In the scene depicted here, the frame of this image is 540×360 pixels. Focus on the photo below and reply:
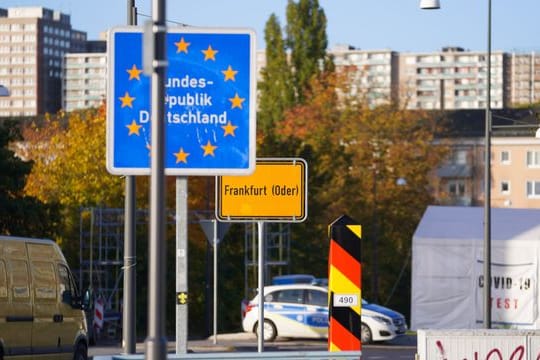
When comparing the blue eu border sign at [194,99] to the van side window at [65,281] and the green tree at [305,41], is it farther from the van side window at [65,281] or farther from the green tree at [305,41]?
the green tree at [305,41]

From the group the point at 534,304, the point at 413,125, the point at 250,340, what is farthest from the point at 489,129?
the point at 413,125

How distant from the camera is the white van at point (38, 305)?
59.5ft

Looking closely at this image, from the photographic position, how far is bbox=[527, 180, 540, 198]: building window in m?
124

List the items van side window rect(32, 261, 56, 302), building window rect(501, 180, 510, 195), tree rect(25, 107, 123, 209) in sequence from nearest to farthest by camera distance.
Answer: van side window rect(32, 261, 56, 302) < tree rect(25, 107, 123, 209) < building window rect(501, 180, 510, 195)

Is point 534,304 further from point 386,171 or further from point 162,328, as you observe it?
point 386,171

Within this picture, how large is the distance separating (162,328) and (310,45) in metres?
90.5

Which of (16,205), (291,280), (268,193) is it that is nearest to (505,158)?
(291,280)

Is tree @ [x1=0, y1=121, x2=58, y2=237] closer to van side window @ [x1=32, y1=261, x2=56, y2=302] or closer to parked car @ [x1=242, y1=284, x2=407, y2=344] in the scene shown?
parked car @ [x1=242, y1=284, x2=407, y2=344]

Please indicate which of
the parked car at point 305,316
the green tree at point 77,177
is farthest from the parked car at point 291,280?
the green tree at point 77,177

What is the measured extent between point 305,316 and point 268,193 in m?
22.9

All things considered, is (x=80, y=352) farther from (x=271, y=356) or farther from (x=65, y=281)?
(x=271, y=356)

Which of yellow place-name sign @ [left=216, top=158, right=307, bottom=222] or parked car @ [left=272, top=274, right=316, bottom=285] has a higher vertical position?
yellow place-name sign @ [left=216, top=158, right=307, bottom=222]

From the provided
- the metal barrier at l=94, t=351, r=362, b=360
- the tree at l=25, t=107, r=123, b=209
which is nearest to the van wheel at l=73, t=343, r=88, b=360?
the metal barrier at l=94, t=351, r=362, b=360

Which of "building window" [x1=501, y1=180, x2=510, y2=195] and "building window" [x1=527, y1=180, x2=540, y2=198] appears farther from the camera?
"building window" [x1=501, y1=180, x2=510, y2=195]
